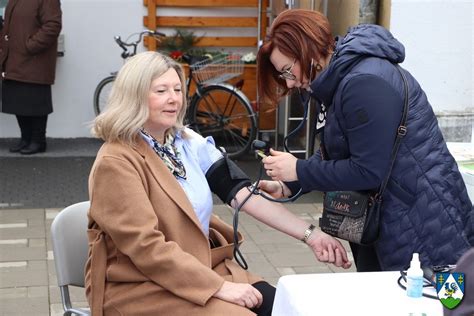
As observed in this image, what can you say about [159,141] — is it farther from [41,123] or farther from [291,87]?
[41,123]

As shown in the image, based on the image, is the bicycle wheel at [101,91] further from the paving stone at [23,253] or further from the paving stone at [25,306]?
the paving stone at [25,306]

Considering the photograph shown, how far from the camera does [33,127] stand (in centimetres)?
832

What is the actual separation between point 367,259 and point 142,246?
88 centimetres

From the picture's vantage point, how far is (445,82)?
21.7ft

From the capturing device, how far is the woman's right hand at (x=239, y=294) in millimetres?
2867

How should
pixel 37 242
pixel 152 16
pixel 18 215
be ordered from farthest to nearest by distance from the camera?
pixel 152 16 → pixel 18 215 → pixel 37 242

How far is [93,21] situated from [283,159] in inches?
248

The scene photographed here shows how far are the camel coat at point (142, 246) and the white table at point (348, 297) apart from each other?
0.36 m

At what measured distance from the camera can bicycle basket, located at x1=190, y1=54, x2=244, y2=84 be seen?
27.6ft

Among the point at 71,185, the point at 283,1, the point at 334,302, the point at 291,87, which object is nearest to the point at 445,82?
the point at 283,1

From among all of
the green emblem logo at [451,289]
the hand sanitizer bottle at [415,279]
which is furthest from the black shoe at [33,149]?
the green emblem logo at [451,289]

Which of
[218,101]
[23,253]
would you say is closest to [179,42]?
[218,101]

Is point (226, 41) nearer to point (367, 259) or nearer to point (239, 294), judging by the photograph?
point (367, 259)

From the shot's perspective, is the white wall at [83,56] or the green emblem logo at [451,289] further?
the white wall at [83,56]
